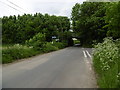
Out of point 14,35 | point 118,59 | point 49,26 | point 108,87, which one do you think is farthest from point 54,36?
point 108,87

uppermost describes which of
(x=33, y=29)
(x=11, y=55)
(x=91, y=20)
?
(x=91, y=20)

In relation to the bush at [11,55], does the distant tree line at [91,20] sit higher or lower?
higher

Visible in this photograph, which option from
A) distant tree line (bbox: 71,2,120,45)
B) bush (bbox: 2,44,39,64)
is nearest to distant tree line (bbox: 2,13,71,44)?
distant tree line (bbox: 71,2,120,45)

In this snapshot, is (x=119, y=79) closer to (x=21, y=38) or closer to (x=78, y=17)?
(x=78, y=17)

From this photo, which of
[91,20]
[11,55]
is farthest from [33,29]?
[11,55]

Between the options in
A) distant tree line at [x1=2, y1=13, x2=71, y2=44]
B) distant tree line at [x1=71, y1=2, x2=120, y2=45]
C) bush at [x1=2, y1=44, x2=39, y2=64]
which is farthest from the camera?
distant tree line at [x1=2, y1=13, x2=71, y2=44]

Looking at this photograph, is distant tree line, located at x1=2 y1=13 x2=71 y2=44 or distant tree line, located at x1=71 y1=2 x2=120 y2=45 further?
distant tree line, located at x1=2 y1=13 x2=71 y2=44

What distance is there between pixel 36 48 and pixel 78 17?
99.5 feet

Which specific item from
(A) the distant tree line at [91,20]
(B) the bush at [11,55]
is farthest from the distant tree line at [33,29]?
(B) the bush at [11,55]

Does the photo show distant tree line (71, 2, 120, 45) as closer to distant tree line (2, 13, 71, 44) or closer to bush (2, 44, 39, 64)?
distant tree line (2, 13, 71, 44)

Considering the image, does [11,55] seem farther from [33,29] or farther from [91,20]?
[33,29]

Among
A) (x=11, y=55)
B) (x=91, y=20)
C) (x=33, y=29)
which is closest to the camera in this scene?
(x=11, y=55)

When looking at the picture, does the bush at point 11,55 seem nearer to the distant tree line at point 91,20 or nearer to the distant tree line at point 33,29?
the distant tree line at point 91,20

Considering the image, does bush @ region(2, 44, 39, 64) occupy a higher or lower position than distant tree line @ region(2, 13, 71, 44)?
lower
